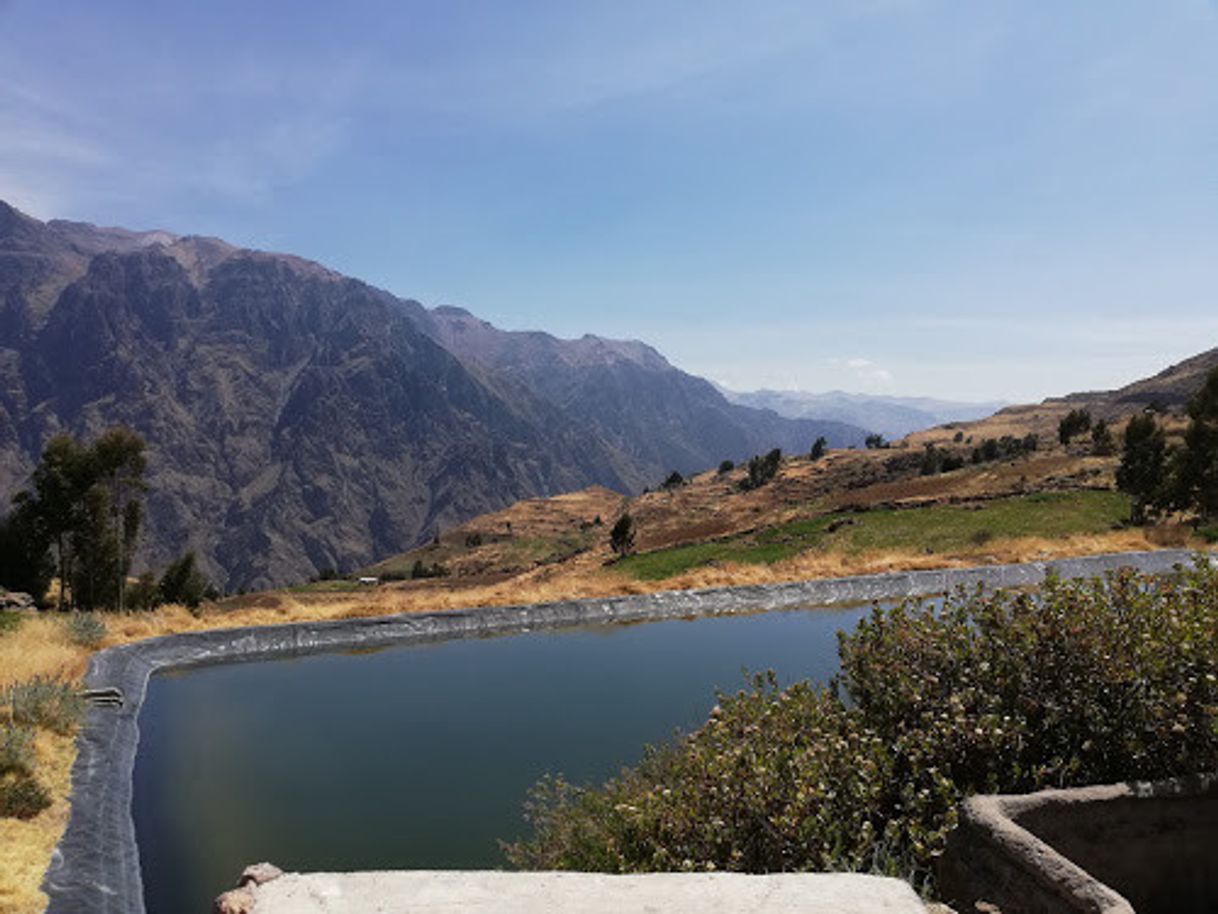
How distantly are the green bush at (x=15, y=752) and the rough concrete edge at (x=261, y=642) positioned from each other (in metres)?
0.83

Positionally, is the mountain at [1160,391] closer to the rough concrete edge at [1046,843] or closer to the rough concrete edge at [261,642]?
the rough concrete edge at [261,642]

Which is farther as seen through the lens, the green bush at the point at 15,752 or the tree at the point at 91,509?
the tree at the point at 91,509

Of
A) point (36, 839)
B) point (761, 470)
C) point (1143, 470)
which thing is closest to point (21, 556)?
point (36, 839)

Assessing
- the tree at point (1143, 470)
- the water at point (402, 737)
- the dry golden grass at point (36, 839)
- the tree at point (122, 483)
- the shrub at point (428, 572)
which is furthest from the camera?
the shrub at point (428, 572)

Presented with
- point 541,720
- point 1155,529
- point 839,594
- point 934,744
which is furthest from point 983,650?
point 1155,529

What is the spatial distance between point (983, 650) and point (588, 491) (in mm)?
151019

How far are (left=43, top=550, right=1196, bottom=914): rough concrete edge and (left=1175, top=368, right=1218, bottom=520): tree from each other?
8.16 metres

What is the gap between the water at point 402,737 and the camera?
10797 millimetres

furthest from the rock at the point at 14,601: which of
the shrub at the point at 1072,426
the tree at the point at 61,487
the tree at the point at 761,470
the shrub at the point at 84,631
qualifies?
the shrub at the point at 1072,426

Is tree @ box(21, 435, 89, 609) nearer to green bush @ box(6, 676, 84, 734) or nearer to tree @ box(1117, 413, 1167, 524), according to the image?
Answer: green bush @ box(6, 676, 84, 734)

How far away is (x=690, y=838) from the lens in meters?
7.34

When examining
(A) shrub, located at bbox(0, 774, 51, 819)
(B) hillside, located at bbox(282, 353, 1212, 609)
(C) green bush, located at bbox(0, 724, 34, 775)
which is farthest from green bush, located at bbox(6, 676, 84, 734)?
(B) hillside, located at bbox(282, 353, 1212, 609)

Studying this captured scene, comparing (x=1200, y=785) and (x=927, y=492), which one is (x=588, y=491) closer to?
(x=927, y=492)

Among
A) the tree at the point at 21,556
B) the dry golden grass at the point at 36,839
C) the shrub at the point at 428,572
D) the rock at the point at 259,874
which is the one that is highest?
the tree at the point at 21,556
